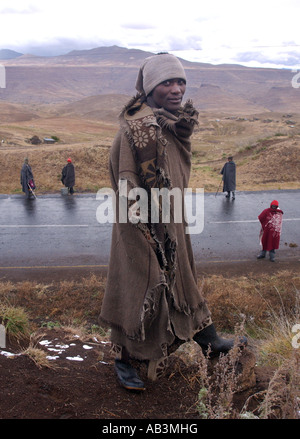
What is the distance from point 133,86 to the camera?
440ft

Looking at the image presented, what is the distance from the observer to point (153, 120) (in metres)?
2.65

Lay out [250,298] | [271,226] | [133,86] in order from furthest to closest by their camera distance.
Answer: [133,86] < [271,226] < [250,298]

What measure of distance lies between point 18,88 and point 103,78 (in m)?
38.6

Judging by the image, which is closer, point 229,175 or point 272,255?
point 272,255

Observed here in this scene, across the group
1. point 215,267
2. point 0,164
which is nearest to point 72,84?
point 0,164

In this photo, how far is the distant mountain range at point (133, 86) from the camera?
121 metres

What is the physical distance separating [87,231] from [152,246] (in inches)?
352

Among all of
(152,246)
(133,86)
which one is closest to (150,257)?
(152,246)

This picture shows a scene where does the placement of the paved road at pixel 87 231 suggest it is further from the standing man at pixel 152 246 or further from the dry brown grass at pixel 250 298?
the standing man at pixel 152 246

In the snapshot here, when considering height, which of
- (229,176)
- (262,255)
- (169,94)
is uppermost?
(169,94)

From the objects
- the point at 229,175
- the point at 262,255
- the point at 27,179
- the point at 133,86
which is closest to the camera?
the point at 262,255

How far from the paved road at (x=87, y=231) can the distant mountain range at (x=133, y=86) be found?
90953mm

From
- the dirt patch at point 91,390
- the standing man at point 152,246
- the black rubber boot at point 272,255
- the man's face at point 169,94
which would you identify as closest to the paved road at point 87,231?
the black rubber boot at point 272,255

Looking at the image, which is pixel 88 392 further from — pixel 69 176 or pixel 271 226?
pixel 69 176
